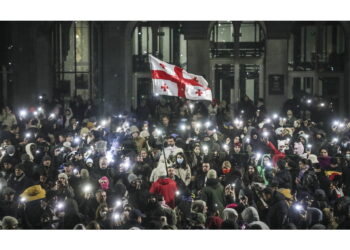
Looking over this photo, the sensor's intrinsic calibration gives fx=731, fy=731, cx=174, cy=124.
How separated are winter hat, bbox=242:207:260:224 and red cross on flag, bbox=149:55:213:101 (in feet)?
13.3

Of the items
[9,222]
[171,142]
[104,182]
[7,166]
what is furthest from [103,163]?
[9,222]

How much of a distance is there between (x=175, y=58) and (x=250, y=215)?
599 inches

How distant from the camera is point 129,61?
85.4 feet

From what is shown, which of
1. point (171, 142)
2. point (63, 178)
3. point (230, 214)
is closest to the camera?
point (230, 214)

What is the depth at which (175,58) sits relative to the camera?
25859 millimetres

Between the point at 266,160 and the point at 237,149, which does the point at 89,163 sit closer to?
the point at 237,149

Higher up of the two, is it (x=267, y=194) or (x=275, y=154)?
(x=275, y=154)

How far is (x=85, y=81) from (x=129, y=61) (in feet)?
5.64

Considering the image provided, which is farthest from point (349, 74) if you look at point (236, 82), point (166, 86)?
point (166, 86)

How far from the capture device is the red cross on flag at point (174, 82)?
14.8 meters

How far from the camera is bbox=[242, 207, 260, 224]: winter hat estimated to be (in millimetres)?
11117

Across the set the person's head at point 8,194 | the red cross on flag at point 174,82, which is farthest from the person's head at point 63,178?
the red cross on flag at point 174,82

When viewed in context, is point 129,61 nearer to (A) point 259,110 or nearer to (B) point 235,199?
(A) point 259,110

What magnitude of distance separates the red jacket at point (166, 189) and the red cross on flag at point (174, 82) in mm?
2621
